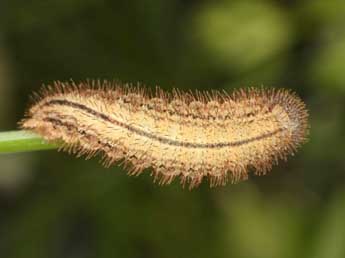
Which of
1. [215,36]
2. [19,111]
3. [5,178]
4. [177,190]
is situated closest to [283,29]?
[215,36]

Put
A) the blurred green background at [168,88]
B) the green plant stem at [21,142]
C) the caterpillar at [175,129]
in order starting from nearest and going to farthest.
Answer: the green plant stem at [21,142]
the caterpillar at [175,129]
the blurred green background at [168,88]

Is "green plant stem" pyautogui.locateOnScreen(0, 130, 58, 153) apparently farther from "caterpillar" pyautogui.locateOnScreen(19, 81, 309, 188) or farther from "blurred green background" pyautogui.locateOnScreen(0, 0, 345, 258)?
"blurred green background" pyautogui.locateOnScreen(0, 0, 345, 258)

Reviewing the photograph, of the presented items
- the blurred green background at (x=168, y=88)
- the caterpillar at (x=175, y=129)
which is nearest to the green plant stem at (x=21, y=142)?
the caterpillar at (x=175, y=129)

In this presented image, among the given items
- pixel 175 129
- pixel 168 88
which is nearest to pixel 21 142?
pixel 175 129

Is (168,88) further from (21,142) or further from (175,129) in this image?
(21,142)

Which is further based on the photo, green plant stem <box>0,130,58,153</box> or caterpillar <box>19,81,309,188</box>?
caterpillar <box>19,81,309,188</box>

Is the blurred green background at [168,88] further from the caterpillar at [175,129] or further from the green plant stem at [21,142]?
the green plant stem at [21,142]

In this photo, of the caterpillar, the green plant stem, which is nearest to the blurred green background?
the caterpillar
